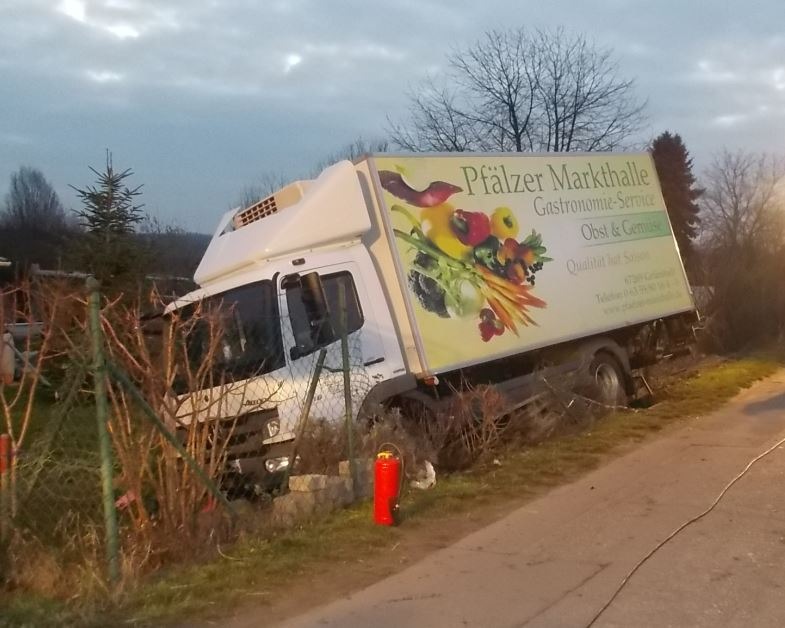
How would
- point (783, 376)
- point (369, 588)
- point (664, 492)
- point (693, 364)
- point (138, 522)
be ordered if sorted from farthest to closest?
point (693, 364), point (783, 376), point (664, 492), point (138, 522), point (369, 588)

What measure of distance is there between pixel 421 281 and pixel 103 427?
4490 millimetres

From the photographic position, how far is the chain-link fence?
575 centimetres

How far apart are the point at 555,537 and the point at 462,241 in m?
4.26

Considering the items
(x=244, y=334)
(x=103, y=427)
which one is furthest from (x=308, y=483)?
(x=103, y=427)

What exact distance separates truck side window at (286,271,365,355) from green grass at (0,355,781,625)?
5.81ft

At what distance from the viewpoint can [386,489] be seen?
6887 mm

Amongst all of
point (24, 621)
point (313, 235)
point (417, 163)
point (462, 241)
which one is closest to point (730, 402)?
point (462, 241)

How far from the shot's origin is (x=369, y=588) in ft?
18.6

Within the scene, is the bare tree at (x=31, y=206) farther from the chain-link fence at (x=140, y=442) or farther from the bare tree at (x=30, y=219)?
the chain-link fence at (x=140, y=442)

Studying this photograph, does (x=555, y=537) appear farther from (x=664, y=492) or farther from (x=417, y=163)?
(x=417, y=163)

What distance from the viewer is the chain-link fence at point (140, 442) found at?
5746 mm

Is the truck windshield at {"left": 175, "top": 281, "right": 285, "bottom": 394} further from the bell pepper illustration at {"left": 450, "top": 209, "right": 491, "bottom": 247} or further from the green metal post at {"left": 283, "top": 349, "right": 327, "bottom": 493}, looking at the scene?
the bell pepper illustration at {"left": 450, "top": 209, "right": 491, "bottom": 247}

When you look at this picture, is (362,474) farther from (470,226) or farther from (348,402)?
(470,226)

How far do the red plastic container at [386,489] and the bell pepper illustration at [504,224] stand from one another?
4.36 meters
